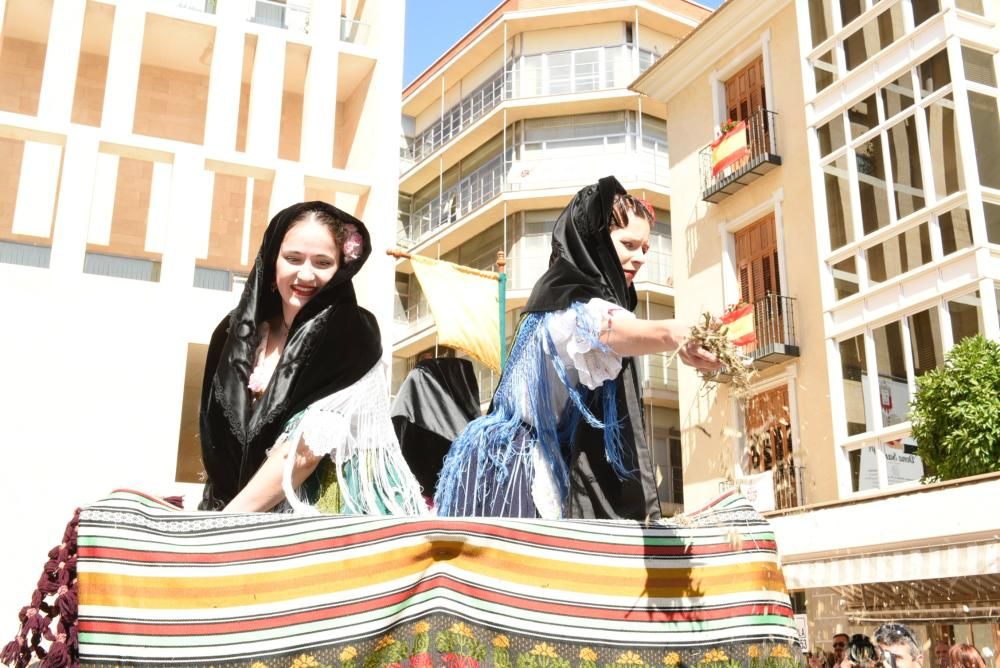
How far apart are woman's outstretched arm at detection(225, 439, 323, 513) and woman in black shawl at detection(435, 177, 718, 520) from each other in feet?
1.53

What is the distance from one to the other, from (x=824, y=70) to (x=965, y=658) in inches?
530

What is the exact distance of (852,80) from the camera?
17.7 m

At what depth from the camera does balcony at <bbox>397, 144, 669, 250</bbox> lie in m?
28.3

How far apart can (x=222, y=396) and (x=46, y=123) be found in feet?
51.1

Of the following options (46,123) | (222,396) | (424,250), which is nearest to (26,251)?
(46,123)

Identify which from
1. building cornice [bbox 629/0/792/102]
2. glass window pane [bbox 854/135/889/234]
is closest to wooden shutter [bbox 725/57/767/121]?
building cornice [bbox 629/0/792/102]

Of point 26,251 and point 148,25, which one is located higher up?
point 148,25

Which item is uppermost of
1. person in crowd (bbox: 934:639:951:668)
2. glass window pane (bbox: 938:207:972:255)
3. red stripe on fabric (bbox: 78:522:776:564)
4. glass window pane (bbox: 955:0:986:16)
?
glass window pane (bbox: 955:0:986:16)

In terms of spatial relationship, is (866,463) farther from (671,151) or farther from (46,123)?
(46,123)

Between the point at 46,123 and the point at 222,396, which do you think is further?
the point at 46,123

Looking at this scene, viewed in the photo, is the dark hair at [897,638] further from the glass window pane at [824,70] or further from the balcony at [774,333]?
the glass window pane at [824,70]

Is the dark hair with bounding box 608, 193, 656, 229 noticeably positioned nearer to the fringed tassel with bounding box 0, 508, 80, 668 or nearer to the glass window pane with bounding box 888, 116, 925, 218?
Answer: the fringed tassel with bounding box 0, 508, 80, 668

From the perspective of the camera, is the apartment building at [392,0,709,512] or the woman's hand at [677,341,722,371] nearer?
the woman's hand at [677,341,722,371]

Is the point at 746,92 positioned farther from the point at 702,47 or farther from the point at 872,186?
the point at 872,186
